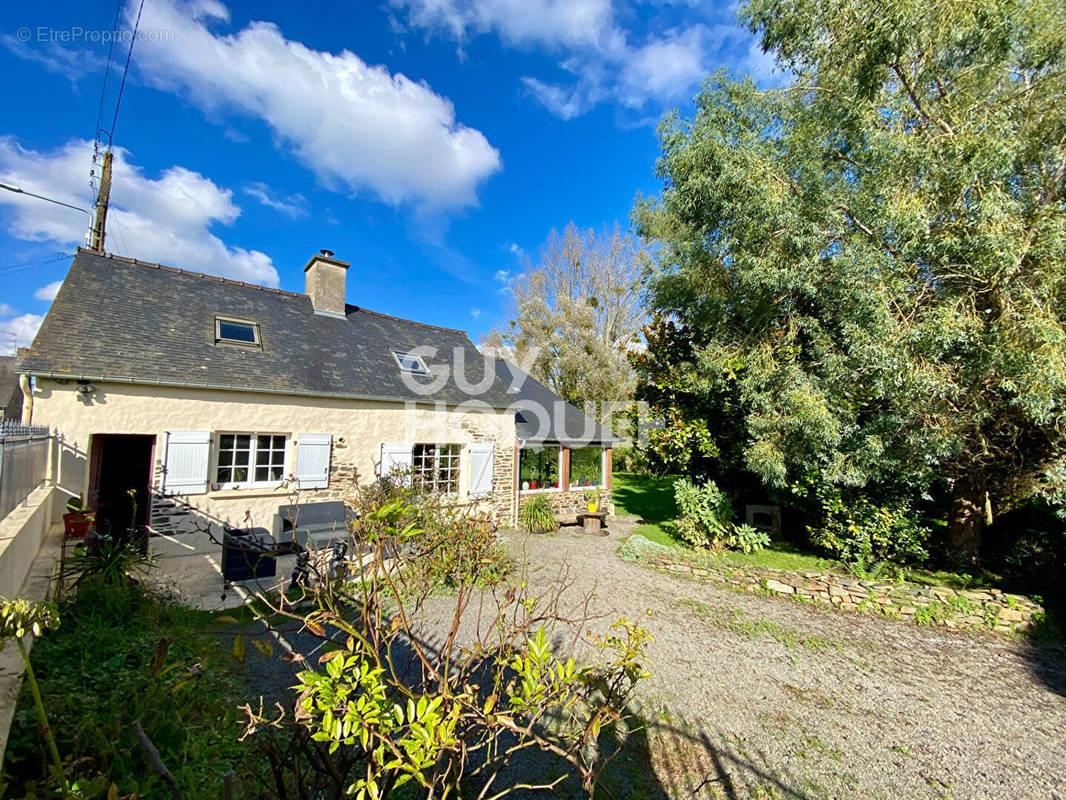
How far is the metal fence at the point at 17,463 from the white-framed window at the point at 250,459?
2.46 metres

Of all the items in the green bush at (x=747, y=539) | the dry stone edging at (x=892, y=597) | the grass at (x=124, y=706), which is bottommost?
the dry stone edging at (x=892, y=597)

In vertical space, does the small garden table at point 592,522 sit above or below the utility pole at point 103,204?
below

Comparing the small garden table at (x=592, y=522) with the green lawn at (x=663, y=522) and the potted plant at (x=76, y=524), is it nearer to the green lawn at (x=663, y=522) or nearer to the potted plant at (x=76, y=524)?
the green lawn at (x=663, y=522)

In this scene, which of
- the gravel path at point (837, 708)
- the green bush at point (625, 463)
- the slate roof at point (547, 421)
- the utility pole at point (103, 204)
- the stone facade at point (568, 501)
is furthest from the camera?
the green bush at point (625, 463)

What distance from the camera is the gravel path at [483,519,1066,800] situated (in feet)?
11.4

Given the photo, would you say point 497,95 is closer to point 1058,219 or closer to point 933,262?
point 933,262

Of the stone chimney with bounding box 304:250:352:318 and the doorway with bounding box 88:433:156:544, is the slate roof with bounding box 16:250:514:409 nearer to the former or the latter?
the stone chimney with bounding box 304:250:352:318

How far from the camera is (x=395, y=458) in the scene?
33.8ft

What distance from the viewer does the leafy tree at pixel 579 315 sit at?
2330 centimetres

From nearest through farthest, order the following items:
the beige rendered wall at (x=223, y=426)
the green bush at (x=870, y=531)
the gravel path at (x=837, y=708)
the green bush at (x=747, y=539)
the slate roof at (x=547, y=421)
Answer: the gravel path at (x=837, y=708) → the beige rendered wall at (x=223, y=426) → the green bush at (x=870, y=531) → the green bush at (x=747, y=539) → the slate roof at (x=547, y=421)

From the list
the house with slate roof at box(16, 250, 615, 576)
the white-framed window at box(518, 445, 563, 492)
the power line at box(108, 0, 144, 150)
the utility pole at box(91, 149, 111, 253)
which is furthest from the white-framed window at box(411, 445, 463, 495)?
Result: the utility pole at box(91, 149, 111, 253)

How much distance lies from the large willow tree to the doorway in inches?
435

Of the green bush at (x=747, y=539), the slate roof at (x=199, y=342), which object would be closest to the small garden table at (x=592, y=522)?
the green bush at (x=747, y=539)

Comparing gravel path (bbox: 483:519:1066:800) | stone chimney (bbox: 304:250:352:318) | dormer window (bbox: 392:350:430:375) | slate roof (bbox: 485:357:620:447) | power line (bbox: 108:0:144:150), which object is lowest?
gravel path (bbox: 483:519:1066:800)
